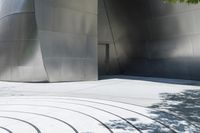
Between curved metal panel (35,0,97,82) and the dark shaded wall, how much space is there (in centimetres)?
356

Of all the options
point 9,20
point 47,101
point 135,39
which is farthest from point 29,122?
point 135,39

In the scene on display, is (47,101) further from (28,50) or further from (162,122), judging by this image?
(28,50)

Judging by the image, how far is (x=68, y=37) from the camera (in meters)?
15.7

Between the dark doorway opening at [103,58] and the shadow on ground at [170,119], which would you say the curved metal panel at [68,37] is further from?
the shadow on ground at [170,119]

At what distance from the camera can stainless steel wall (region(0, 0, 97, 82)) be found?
48.9 feet

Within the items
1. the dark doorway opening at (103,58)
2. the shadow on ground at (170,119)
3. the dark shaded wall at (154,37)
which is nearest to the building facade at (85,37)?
the dark shaded wall at (154,37)

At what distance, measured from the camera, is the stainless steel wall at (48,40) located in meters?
14.9

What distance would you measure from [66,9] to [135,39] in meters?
6.26

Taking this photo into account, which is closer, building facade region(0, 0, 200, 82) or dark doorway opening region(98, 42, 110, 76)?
building facade region(0, 0, 200, 82)

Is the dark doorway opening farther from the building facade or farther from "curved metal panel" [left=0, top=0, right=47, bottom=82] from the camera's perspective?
"curved metal panel" [left=0, top=0, right=47, bottom=82]

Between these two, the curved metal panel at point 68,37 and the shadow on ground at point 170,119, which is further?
the curved metal panel at point 68,37

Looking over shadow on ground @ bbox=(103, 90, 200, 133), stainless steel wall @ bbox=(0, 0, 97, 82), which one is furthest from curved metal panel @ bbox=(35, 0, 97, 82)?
shadow on ground @ bbox=(103, 90, 200, 133)

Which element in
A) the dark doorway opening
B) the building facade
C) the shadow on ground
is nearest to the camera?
the shadow on ground

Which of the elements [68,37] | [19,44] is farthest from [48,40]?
[19,44]
